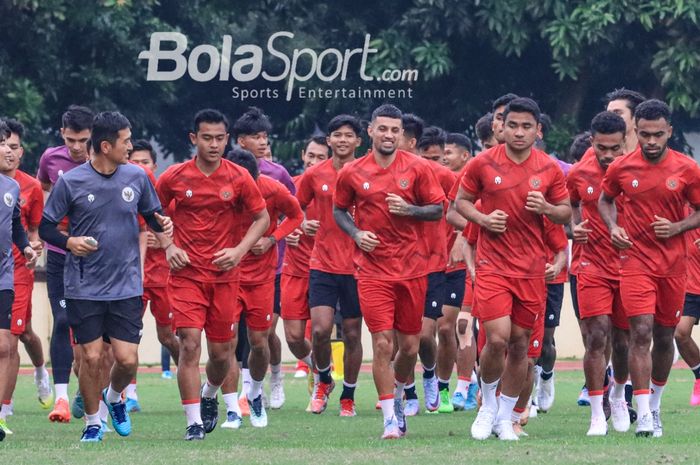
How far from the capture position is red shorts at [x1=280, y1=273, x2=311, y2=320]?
16.8m

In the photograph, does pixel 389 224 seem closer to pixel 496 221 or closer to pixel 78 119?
pixel 496 221

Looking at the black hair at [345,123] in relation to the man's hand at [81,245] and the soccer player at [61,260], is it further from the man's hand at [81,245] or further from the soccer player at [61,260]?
the man's hand at [81,245]

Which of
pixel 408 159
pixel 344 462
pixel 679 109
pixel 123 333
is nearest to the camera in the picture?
pixel 344 462

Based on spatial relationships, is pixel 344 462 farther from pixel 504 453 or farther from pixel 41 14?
pixel 41 14

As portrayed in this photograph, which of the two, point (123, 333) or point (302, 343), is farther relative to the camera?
point (302, 343)

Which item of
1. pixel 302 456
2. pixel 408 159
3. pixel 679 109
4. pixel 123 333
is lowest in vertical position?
pixel 302 456

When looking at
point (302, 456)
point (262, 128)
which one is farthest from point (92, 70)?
point (302, 456)

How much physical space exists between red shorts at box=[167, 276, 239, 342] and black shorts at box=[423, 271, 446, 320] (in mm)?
1862

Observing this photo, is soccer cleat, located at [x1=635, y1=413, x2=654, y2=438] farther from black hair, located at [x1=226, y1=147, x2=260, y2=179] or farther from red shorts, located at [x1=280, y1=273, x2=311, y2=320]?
red shorts, located at [x1=280, y1=273, x2=311, y2=320]

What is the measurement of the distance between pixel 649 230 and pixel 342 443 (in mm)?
2787

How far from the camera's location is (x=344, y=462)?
35.3 feet

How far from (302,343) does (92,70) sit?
1178cm

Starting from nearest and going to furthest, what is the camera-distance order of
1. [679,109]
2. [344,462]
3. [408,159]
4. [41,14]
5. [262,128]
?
Answer: [344,462]
[408,159]
[262,128]
[41,14]
[679,109]

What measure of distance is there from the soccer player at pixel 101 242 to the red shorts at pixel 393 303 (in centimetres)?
166
